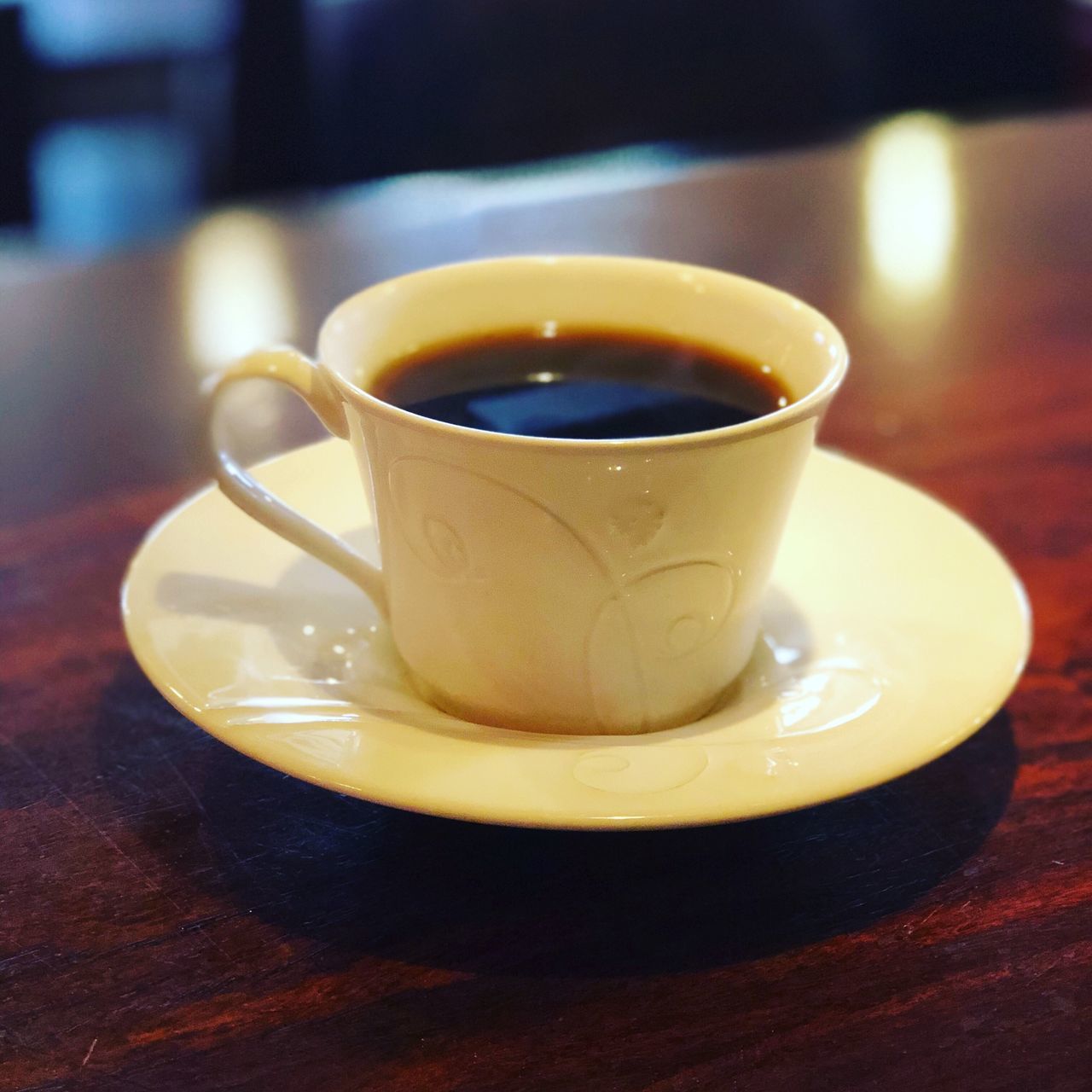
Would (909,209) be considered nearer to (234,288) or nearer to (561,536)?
(234,288)

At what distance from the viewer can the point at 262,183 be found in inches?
88.0

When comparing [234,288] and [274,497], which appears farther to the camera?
[234,288]

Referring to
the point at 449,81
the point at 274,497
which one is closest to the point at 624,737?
the point at 274,497

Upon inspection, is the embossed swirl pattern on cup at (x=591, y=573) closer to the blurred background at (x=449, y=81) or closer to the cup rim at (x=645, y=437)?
the cup rim at (x=645, y=437)

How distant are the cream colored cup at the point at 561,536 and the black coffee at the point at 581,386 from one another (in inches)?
0.7

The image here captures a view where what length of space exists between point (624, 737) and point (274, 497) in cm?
20

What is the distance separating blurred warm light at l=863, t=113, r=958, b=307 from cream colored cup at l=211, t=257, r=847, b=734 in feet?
1.84

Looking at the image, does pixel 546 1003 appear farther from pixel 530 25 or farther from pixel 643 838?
pixel 530 25

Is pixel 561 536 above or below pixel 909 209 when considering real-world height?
above

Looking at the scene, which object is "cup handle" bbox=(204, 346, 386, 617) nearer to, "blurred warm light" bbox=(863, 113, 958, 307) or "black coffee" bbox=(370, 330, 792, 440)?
"black coffee" bbox=(370, 330, 792, 440)

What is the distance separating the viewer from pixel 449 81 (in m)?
1.88

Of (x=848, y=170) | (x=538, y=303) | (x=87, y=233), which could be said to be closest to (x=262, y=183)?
(x=87, y=233)

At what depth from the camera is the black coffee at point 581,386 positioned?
59 cm

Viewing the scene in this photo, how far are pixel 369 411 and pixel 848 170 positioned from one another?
3.50 feet
